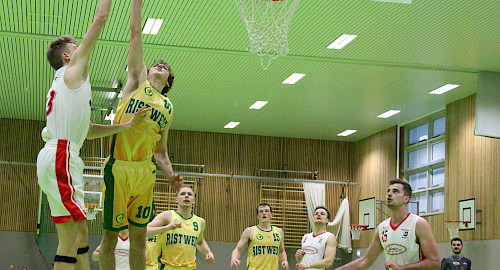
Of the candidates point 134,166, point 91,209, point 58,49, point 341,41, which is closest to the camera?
point 58,49

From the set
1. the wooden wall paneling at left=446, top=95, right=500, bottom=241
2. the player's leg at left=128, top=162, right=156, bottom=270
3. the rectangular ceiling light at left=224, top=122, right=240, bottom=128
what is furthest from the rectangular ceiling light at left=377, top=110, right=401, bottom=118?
the player's leg at left=128, top=162, right=156, bottom=270

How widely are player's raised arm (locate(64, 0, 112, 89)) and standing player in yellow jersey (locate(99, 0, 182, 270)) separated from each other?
1.66ft

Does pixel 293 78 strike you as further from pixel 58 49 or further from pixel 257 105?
pixel 58 49

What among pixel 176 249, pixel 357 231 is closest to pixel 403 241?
pixel 176 249

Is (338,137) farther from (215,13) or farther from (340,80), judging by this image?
(215,13)

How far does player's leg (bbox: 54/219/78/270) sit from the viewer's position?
191 inches

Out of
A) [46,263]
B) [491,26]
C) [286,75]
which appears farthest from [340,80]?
[46,263]

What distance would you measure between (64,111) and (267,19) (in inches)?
342

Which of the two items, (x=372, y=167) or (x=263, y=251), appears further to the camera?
(x=372, y=167)

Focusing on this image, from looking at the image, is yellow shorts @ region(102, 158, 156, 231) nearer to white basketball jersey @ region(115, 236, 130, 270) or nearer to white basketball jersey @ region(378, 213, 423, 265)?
Result: white basketball jersey @ region(378, 213, 423, 265)

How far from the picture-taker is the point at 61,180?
16.4 feet

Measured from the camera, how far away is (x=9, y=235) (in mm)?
22562

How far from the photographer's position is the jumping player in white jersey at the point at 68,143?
493 centimetres

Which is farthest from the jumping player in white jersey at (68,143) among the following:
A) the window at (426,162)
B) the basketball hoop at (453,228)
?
the window at (426,162)
